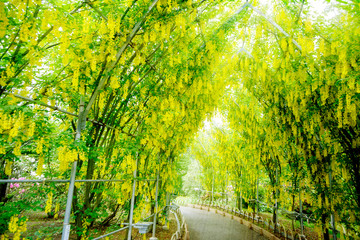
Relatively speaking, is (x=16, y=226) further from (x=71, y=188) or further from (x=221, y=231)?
(x=221, y=231)

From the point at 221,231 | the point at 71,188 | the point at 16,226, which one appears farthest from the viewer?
the point at 221,231

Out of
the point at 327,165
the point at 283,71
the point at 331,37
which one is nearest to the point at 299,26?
the point at 331,37

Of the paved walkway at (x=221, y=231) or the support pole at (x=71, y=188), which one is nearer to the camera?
the support pole at (x=71, y=188)

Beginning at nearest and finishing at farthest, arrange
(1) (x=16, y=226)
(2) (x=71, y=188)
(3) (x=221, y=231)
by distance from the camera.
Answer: (1) (x=16, y=226) < (2) (x=71, y=188) < (3) (x=221, y=231)

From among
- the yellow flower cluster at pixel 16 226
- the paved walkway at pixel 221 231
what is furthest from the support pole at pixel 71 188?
the paved walkway at pixel 221 231

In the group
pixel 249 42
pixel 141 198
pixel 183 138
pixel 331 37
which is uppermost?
pixel 249 42

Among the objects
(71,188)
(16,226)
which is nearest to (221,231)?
(71,188)

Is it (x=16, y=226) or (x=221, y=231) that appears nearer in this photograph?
(x=16, y=226)

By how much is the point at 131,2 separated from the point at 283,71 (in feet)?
10.1

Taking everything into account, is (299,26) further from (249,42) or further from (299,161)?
(299,161)

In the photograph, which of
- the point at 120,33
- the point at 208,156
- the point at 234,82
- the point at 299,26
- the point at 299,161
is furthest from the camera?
the point at 208,156

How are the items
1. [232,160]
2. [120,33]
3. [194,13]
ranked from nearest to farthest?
[120,33] < [194,13] < [232,160]

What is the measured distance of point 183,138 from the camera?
4.89 metres

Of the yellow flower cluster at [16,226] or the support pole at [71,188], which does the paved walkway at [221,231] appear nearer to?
the support pole at [71,188]
